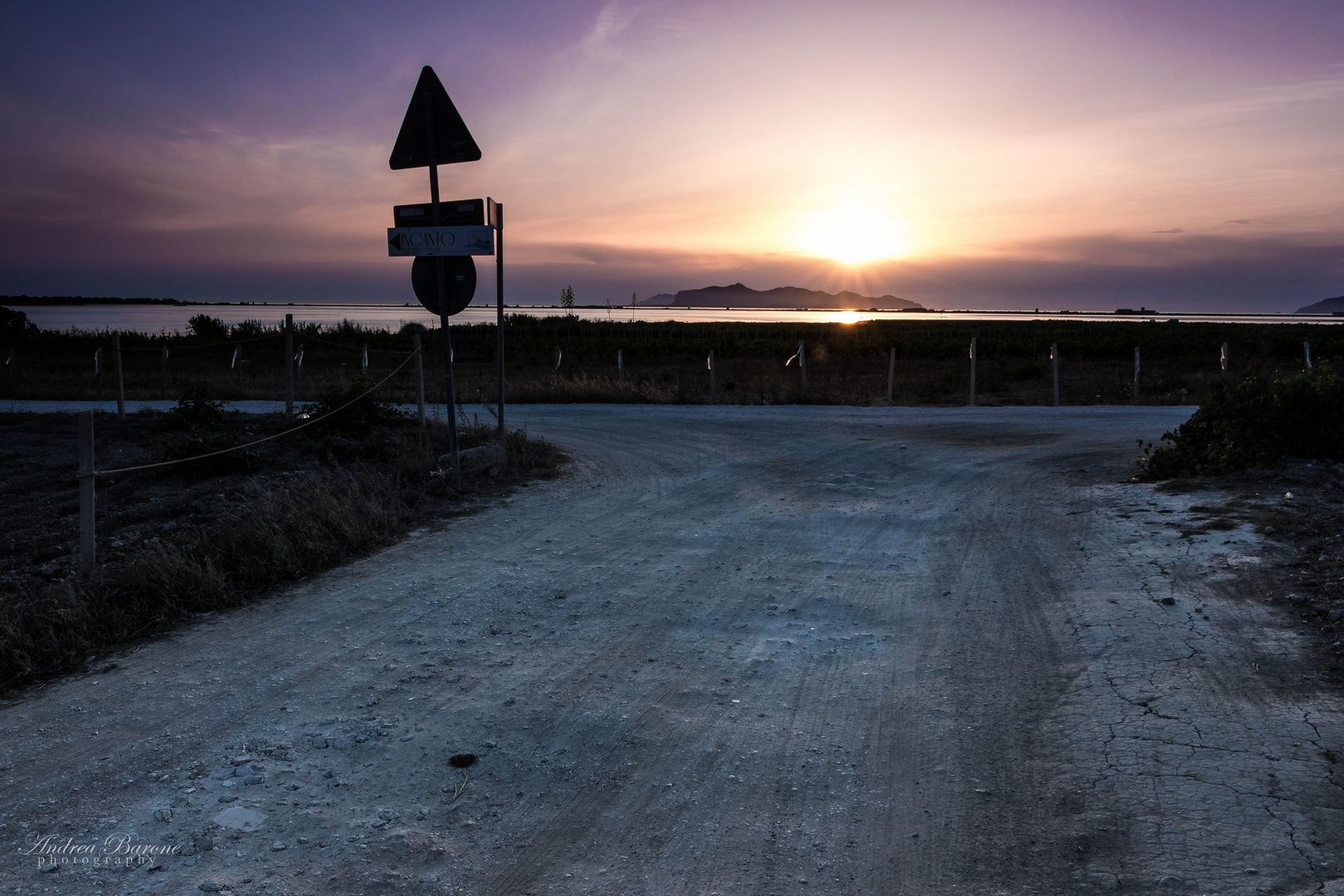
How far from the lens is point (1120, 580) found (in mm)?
5730

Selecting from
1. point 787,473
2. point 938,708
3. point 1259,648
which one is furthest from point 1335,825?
point 787,473

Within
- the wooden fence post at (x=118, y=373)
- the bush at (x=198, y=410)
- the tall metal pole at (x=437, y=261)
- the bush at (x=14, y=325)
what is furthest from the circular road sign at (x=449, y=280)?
the bush at (x=14, y=325)

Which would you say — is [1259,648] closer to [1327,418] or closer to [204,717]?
[204,717]

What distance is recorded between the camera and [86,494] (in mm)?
5363

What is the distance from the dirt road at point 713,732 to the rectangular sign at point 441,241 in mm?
3251

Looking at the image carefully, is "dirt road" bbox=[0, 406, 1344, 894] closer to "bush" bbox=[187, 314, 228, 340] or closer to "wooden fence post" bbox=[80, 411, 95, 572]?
"wooden fence post" bbox=[80, 411, 95, 572]

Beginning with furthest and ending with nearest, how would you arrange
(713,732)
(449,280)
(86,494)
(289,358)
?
(289,358), (449,280), (86,494), (713,732)

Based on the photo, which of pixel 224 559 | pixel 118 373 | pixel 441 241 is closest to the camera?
pixel 224 559

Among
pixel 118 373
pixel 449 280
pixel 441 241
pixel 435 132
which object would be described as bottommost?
pixel 118 373

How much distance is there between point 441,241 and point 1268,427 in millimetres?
9069
